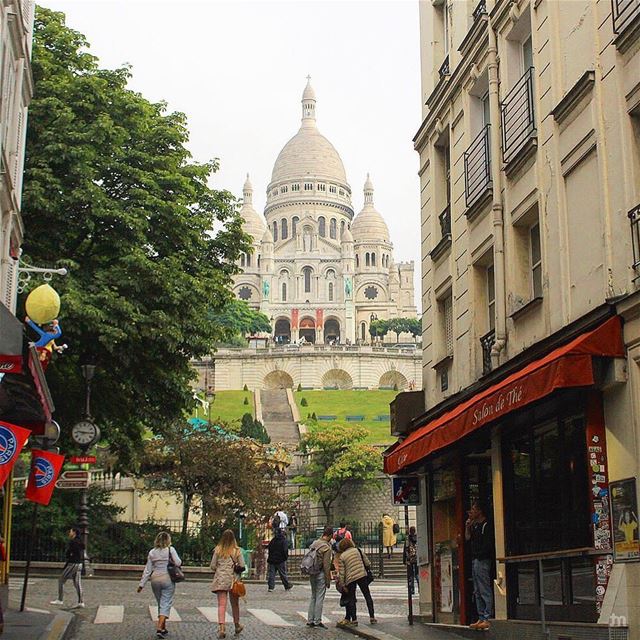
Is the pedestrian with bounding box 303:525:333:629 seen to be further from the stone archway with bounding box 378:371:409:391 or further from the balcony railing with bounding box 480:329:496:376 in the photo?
the stone archway with bounding box 378:371:409:391

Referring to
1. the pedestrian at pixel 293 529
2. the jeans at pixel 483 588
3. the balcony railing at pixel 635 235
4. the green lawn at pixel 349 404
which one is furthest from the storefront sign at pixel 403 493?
the green lawn at pixel 349 404

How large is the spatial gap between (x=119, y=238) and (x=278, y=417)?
72.0m

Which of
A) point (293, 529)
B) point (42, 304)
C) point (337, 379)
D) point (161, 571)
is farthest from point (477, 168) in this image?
point (337, 379)

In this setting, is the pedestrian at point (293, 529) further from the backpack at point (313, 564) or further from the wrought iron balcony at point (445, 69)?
the wrought iron balcony at point (445, 69)

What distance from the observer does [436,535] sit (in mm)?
18703

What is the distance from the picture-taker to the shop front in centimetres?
1163

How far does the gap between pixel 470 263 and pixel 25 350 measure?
679 cm

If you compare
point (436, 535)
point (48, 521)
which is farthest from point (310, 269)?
point (436, 535)

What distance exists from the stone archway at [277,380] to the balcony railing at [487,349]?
341 feet

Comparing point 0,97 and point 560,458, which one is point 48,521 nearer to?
point 0,97

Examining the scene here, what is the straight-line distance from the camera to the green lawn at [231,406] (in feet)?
305

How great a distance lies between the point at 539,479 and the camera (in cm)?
1369

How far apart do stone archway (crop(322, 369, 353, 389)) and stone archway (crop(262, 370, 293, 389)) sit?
375cm

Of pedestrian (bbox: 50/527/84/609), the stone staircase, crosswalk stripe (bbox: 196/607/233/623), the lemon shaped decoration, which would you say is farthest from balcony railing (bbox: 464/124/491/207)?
the stone staircase
